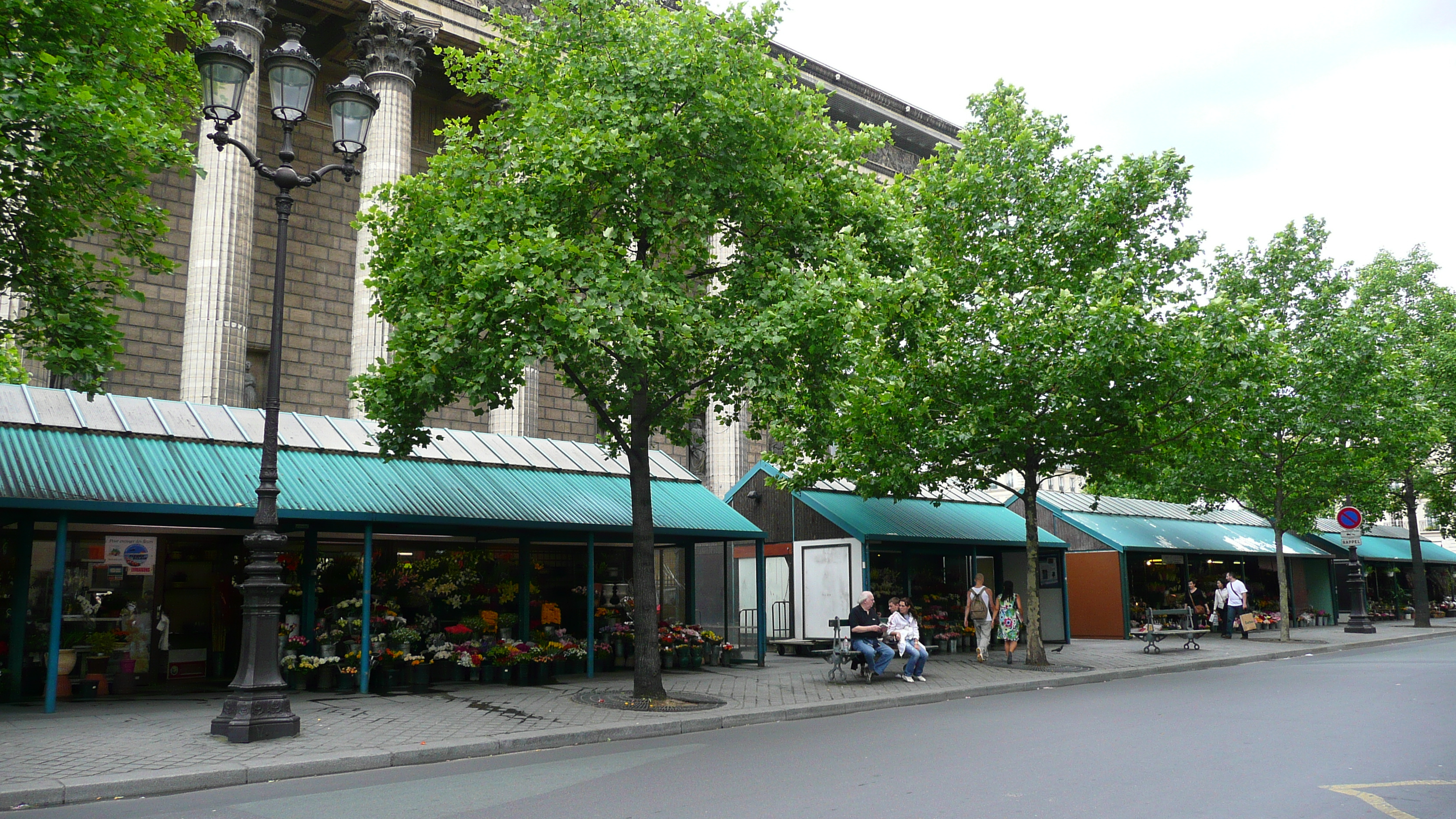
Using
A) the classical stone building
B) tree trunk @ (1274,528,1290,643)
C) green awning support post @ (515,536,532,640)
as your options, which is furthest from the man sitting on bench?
tree trunk @ (1274,528,1290,643)

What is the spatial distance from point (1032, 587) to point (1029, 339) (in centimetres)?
492

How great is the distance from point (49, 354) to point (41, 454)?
7.92 ft

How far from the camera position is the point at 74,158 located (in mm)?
11219

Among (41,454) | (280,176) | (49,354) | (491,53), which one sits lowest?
(41,454)

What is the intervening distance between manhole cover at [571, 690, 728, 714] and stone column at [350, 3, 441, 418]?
52.0 feet

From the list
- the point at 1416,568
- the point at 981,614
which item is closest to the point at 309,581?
the point at 981,614

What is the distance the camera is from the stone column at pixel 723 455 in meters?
35.0

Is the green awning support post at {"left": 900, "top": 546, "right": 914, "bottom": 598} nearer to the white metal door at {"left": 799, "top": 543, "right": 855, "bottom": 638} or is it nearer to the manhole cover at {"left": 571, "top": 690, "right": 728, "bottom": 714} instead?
the white metal door at {"left": 799, "top": 543, "right": 855, "bottom": 638}

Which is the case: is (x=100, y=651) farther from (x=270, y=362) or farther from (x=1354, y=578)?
(x=1354, y=578)

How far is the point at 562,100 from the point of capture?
14.0m

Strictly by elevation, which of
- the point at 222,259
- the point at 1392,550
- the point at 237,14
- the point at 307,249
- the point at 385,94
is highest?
the point at 237,14

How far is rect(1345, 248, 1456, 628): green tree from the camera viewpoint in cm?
2756

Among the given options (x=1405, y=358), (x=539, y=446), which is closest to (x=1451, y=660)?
(x=1405, y=358)

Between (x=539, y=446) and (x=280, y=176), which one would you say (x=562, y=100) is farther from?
(x=539, y=446)
